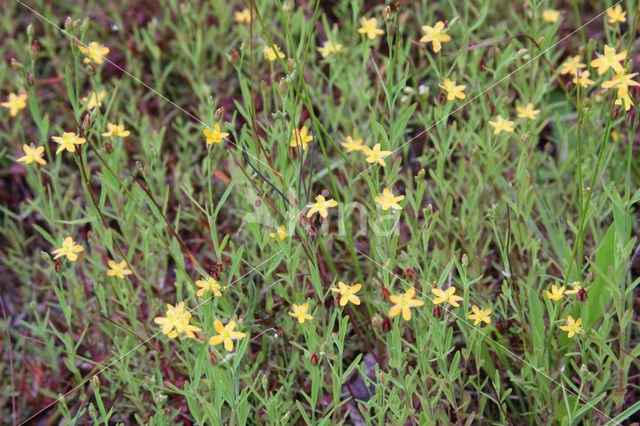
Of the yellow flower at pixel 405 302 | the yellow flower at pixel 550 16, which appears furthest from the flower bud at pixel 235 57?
the yellow flower at pixel 550 16

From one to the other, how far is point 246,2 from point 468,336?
8.07 ft

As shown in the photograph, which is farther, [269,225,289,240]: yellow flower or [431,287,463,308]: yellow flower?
[269,225,289,240]: yellow flower

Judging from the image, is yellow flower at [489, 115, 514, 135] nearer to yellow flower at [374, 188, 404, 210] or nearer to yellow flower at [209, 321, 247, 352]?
yellow flower at [374, 188, 404, 210]

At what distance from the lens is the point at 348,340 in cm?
223

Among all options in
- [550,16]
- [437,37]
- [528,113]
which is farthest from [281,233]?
[550,16]

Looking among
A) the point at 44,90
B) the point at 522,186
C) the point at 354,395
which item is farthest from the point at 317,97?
the point at 44,90

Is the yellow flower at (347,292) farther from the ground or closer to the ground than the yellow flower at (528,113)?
closer to the ground

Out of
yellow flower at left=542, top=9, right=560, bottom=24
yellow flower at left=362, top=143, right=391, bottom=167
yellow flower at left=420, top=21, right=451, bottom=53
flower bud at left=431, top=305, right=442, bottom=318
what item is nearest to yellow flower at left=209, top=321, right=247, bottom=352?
flower bud at left=431, top=305, right=442, bottom=318

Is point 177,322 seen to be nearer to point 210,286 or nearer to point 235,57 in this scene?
point 210,286

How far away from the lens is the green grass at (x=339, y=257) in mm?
1741

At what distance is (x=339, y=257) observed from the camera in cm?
247

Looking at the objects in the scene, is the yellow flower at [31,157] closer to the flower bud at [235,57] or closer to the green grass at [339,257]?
the green grass at [339,257]

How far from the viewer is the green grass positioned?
1.74 meters

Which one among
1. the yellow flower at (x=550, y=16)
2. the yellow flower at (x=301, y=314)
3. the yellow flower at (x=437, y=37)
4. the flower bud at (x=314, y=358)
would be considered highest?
the yellow flower at (x=437, y=37)
